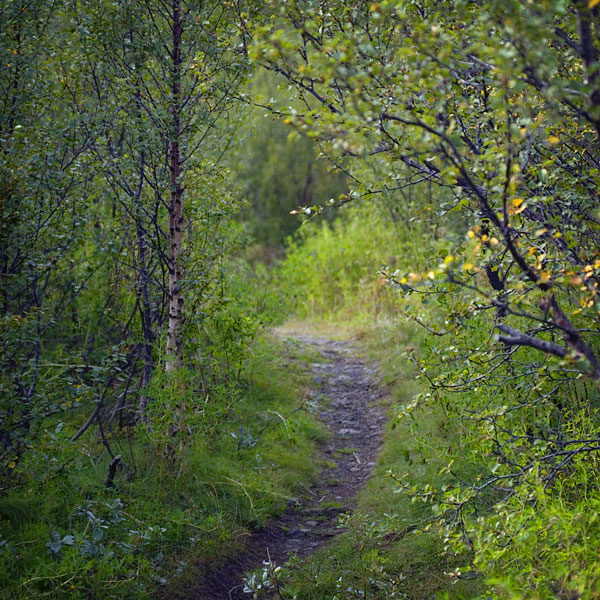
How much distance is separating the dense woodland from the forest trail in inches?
5.2

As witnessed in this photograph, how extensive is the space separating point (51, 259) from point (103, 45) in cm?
170

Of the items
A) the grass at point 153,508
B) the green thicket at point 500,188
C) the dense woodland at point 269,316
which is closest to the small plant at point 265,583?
the dense woodland at point 269,316

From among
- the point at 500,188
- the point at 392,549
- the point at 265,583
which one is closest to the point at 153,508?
the point at 265,583

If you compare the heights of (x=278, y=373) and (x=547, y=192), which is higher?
(x=547, y=192)

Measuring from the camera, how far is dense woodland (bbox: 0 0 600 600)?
103 inches

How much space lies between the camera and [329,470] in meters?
5.55

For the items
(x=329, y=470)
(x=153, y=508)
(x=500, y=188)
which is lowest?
(x=153, y=508)

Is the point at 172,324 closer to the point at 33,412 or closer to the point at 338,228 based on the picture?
the point at 33,412

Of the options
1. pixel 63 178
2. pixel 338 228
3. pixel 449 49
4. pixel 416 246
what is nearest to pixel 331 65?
pixel 449 49

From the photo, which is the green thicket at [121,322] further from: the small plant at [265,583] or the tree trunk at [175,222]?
the small plant at [265,583]

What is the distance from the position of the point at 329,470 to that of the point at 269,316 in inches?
64.4

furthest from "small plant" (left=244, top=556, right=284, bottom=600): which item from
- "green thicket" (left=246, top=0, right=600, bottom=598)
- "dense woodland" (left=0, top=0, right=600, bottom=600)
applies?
"green thicket" (left=246, top=0, right=600, bottom=598)

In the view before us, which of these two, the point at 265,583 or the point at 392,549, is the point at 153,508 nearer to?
the point at 265,583

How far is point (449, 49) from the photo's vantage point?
243 centimetres
